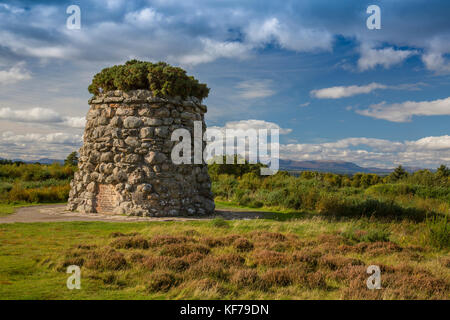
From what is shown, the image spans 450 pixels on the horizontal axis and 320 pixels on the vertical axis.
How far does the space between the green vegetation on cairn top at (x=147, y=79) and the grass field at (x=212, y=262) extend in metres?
5.45

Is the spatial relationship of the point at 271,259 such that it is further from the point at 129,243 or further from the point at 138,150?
the point at 138,150

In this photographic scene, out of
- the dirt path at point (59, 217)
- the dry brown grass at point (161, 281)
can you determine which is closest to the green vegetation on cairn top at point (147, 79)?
the dirt path at point (59, 217)

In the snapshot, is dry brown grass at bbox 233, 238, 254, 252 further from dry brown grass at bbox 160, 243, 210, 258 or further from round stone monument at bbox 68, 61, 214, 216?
round stone monument at bbox 68, 61, 214, 216

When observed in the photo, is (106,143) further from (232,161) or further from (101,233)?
(232,161)

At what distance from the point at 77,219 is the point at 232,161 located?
3230 cm

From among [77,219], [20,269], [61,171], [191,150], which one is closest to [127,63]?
[191,150]

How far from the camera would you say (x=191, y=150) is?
539 inches

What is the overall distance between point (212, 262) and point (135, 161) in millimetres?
7058

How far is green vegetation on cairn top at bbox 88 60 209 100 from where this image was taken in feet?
42.8

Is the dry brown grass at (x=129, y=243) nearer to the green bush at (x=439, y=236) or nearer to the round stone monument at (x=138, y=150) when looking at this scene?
the round stone monument at (x=138, y=150)

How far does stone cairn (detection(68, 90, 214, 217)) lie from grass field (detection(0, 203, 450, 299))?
2.20 m

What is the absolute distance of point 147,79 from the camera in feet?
43.8

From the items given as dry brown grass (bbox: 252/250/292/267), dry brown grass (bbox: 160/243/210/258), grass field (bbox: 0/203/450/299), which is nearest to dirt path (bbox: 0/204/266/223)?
grass field (bbox: 0/203/450/299)

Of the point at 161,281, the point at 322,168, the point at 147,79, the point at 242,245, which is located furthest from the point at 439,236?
the point at 322,168
